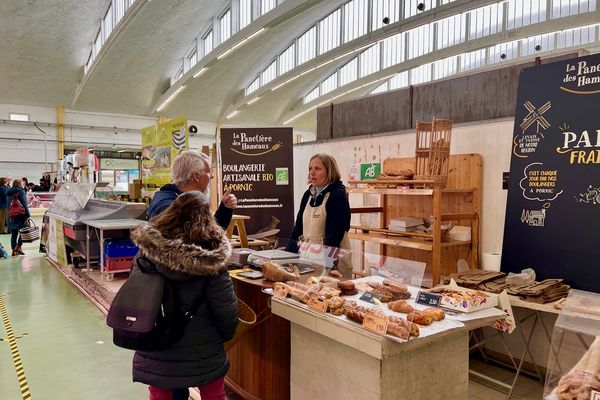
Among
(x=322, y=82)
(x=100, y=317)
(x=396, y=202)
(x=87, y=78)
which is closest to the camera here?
(x=396, y=202)

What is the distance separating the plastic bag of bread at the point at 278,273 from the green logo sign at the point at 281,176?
310 centimetres

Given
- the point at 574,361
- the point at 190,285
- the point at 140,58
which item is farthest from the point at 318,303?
the point at 140,58

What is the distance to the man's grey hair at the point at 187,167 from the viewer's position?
242cm

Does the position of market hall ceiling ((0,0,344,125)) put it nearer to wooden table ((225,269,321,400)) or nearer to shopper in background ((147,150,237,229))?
shopper in background ((147,150,237,229))

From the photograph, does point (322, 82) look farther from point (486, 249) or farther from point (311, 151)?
point (486, 249)

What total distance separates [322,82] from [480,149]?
18323mm

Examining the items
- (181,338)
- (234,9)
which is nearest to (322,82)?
(234,9)

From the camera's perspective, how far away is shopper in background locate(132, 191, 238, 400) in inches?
68.3

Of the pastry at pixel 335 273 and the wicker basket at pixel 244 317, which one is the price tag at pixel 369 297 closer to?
the pastry at pixel 335 273

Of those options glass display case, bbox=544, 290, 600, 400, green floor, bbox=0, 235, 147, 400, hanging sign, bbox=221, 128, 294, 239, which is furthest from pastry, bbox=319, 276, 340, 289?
hanging sign, bbox=221, 128, 294, 239

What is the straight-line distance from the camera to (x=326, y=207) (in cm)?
311

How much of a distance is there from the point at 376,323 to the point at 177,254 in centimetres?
83

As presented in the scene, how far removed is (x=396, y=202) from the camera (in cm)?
434

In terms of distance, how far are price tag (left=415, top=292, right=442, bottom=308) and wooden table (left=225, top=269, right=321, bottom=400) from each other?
69 centimetres
